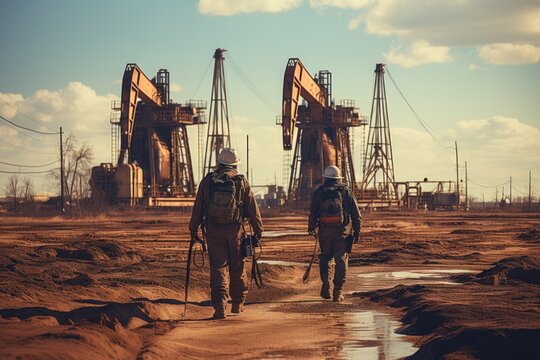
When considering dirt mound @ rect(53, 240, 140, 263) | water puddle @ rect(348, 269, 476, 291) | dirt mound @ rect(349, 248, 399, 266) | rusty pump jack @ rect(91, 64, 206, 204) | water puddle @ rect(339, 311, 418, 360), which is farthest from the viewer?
rusty pump jack @ rect(91, 64, 206, 204)

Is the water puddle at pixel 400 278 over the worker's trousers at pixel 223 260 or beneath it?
beneath

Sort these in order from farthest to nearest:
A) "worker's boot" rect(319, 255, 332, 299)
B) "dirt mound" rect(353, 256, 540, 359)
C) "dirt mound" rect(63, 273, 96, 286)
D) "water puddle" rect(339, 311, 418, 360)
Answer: "worker's boot" rect(319, 255, 332, 299) → "dirt mound" rect(63, 273, 96, 286) → "water puddle" rect(339, 311, 418, 360) → "dirt mound" rect(353, 256, 540, 359)

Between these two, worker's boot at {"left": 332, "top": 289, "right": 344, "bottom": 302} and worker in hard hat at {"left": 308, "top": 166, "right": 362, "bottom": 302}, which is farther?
worker in hard hat at {"left": 308, "top": 166, "right": 362, "bottom": 302}

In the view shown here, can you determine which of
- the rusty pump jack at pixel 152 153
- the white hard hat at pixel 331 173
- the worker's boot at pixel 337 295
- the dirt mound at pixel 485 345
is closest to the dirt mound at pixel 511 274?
the worker's boot at pixel 337 295

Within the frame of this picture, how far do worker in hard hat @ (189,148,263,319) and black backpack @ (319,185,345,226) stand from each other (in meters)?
→ 2.03

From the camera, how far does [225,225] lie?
12297 mm

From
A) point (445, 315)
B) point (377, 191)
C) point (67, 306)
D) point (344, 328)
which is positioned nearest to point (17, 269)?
point (67, 306)

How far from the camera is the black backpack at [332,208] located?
1430 cm

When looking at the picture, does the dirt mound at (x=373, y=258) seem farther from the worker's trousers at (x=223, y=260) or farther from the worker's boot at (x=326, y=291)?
the worker's trousers at (x=223, y=260)

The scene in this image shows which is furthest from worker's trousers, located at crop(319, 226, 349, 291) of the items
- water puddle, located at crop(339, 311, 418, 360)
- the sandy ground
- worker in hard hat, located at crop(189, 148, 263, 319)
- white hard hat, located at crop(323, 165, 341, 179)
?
worker in hard hat, located at crop(189, 148, 263, 319)

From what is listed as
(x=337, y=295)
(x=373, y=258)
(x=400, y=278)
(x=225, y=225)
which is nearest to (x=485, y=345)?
(x=225, y=225)

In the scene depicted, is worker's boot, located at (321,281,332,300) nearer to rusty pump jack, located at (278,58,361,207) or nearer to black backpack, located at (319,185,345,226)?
black backpack, located at (319,185,345,226)

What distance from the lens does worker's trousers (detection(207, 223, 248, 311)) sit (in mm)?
12094

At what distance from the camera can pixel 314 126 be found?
83.4 metres
